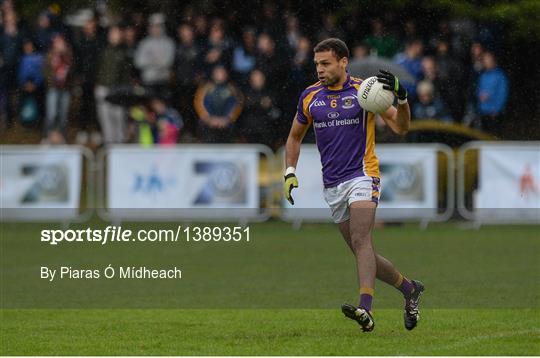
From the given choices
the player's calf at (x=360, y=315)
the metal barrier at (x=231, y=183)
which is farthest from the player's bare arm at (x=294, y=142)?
the metal barrier at (x=231, y=183)

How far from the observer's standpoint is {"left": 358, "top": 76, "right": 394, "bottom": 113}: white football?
9461mm

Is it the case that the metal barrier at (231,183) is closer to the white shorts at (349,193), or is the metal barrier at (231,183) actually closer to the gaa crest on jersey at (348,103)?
the white shorts at (349,193)

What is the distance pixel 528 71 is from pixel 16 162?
26.7 ft

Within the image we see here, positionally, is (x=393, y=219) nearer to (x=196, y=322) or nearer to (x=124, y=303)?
(x=124, y=303)

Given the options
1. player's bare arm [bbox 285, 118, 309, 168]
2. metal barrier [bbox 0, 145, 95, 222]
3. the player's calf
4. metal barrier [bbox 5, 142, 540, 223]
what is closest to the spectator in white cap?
metal barrier [bbox 5, 142, 540, 223]

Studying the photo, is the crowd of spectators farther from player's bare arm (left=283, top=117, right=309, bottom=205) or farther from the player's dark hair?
the player's dark hair

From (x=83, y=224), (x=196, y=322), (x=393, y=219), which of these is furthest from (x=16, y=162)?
(x=196, y=322)

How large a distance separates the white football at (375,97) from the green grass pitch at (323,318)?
155 cm

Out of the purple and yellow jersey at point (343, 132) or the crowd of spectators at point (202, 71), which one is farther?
the crowd of spectators at point (202, 71)

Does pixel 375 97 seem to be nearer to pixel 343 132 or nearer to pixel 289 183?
pixel 343 132

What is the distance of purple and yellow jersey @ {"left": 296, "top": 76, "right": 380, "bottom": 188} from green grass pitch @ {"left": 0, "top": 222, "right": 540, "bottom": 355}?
115 cm

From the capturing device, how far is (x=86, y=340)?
31.6ft

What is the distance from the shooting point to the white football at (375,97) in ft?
31.0

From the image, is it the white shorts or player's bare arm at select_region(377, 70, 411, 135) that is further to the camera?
the white shorts
